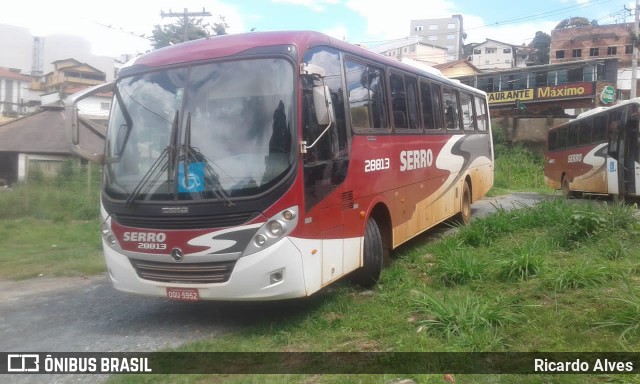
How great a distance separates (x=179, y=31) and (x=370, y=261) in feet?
76.9

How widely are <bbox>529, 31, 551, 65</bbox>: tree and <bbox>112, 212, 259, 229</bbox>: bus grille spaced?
221 ft

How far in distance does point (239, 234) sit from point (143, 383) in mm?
1498

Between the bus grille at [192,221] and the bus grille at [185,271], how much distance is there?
0.37 m

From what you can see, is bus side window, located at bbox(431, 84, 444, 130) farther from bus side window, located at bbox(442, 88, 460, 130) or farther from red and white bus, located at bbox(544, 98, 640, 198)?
red and white bus, located at bbox(544, 98, 640, 198)

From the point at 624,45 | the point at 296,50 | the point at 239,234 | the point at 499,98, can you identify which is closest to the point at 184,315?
the point at 239,234

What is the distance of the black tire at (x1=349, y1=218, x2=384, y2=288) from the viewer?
6746 mm

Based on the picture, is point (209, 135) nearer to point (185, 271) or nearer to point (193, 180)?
point (193, 180)

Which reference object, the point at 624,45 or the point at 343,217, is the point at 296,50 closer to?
the point at 343,217

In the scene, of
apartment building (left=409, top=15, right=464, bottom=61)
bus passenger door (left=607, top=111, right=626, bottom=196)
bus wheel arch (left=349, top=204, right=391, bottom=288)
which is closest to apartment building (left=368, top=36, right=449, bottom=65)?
apartment building (left=409, top=15, right=464, bottom=61)

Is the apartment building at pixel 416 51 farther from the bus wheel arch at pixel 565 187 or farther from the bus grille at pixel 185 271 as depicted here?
the bus grille at pixel 185 271

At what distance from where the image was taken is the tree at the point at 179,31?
79.3 ft

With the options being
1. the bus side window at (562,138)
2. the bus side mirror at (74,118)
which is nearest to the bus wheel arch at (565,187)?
the bus side window at (562,138)

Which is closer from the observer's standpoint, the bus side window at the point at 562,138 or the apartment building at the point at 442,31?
the bus side window at the point at 562,138

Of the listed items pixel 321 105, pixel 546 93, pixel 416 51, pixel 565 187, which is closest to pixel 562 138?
pixel 565 187
